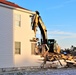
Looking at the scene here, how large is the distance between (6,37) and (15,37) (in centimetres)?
160

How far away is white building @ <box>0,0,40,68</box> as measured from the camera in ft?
109

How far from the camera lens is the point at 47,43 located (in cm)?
4644

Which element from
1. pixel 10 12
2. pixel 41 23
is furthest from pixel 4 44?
pixel 41 23

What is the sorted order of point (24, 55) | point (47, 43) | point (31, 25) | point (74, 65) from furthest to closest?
point (47, 43), point (74, 65), point (31, 25), point (24, 55)

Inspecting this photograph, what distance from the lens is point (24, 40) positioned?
36562 millimetres

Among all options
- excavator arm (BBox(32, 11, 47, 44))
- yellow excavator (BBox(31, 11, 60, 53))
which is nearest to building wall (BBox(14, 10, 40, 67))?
excavator arm (BBox(32, 11, 47, 44))

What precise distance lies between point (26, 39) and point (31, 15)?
357 centimetres

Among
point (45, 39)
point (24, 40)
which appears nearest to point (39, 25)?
point (45, 39)

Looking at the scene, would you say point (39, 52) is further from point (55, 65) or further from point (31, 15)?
point (31, 15)

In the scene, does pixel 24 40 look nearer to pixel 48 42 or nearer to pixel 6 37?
pixel 6 37

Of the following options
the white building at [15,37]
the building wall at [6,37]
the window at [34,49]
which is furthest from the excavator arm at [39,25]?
the building wall at [6,37]

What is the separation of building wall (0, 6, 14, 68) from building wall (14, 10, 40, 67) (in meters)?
0.93

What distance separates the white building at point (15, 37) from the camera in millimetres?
33359

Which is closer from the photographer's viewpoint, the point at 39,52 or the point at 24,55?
the point at 24,55
